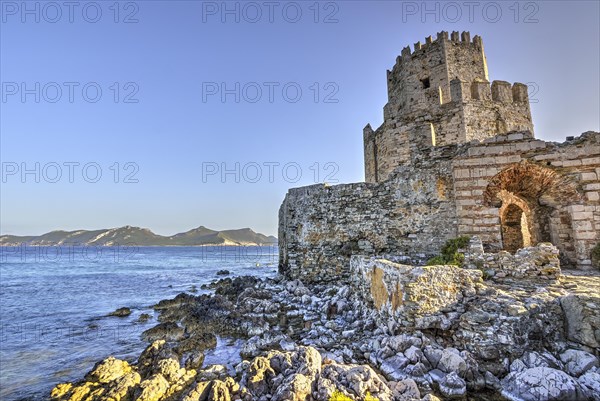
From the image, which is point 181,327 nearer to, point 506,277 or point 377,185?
point 377,185

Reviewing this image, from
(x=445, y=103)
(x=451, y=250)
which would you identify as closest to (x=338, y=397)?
A: (x=451, y=250)

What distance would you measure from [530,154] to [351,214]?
251 inches

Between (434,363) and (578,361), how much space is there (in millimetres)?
1987

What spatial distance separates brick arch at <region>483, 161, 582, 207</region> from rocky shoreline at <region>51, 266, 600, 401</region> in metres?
3.20

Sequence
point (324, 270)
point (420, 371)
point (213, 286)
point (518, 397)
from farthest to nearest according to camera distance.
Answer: point (213, 286) → point (324, 270) → point (420, 371) → point (518, 397)

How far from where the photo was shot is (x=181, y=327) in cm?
1019

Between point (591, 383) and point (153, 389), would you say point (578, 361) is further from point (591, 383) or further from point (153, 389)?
point (153, 389)

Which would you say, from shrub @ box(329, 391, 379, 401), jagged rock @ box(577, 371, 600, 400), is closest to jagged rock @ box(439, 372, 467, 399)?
shrub @ box(329, 391, 379, 401)

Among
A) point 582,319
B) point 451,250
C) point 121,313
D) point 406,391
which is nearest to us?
point 406,391

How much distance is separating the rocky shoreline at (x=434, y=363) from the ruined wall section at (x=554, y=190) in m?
2.60

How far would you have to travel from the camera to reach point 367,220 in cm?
1229

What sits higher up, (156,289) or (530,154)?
(530,154)

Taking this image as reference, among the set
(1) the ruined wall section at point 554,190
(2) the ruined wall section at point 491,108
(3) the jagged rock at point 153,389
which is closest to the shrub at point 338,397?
(3) the jagged rock at point 153,389

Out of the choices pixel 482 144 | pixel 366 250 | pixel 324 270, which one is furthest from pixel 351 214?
pixel 482 144
